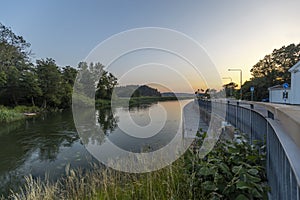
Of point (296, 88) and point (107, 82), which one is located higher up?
point (296, 88)

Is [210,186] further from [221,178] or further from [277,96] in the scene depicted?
[277,96]

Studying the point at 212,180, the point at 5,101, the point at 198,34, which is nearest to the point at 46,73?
the point at 5,101

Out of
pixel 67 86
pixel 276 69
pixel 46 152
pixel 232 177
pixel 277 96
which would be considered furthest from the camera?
pixel 67 86

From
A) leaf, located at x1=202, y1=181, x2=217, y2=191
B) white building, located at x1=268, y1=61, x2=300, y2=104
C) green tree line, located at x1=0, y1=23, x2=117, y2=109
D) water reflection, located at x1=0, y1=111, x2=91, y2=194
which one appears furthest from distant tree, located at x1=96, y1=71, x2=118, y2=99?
white building, located at x1=268, y1=61, x2=300, y2=104

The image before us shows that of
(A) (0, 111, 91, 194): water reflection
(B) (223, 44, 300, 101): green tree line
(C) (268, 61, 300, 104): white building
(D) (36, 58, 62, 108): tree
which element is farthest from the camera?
(B) (223, 44, 300, 101): green tree line

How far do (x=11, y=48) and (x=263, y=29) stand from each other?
91.3 feet

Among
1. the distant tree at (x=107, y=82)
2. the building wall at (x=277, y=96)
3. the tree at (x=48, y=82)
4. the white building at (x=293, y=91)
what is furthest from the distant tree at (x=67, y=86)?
the white building at (x=293, y=91)

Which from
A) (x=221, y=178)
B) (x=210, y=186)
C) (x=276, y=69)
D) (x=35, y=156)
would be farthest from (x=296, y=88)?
(x=210, y=186)

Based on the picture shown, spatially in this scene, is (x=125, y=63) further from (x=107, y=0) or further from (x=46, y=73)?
(x=46, y=73)

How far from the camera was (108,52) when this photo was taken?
4312mm

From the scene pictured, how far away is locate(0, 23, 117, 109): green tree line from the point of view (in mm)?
26422

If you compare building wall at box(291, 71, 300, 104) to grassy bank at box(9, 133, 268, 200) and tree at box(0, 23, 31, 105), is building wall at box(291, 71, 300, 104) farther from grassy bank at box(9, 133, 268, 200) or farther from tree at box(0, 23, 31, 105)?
tree at box(0, 23, 31, 105)

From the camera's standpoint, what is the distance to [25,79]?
27812 millimetres

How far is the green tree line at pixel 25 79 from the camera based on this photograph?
86.7 feet
